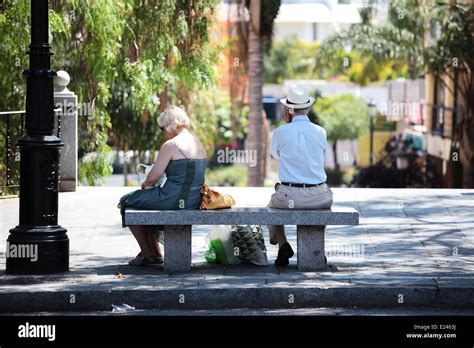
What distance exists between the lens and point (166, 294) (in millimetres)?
9914

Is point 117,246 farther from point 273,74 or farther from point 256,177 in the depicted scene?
point 273,74

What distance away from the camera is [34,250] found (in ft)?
35.0

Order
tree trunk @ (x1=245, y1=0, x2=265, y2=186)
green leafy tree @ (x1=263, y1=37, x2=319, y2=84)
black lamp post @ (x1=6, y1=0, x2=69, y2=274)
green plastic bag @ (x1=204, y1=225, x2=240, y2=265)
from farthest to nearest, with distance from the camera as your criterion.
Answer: green leafy tree @ (x1=263, y1=37, x2=319, y2=84)
tree trunk @ (x1=245, y1=0, x2=265, y2=186)
green plastic bag @ (x1=204, y1=225, x2=240, y2=265)
black lamp post @ (x1=6, y1=0, x2=69, y2=274)

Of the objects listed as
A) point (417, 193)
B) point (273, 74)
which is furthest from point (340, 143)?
point (417, 193)

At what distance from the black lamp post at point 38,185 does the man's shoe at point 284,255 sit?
1.89 meters

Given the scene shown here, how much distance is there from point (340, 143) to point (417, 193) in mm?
58807

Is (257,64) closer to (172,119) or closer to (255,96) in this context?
(255,96)

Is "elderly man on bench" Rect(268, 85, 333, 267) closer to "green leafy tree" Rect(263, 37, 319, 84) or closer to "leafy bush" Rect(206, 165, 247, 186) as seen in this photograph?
"leafy bush" Rect(206, 165, 247, 186)

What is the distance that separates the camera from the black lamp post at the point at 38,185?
10656 mm

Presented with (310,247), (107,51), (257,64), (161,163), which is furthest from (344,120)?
(161,163)

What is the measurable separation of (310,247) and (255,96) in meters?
23.6

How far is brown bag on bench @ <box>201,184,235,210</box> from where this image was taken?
10.7 m

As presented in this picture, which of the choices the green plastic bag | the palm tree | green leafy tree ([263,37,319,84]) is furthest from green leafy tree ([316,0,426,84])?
green leafy tree ([263,37,319,84])

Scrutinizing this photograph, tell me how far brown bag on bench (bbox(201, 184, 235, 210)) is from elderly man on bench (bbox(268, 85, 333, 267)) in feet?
1.47
